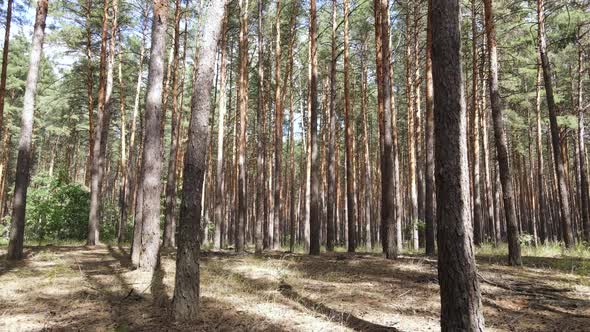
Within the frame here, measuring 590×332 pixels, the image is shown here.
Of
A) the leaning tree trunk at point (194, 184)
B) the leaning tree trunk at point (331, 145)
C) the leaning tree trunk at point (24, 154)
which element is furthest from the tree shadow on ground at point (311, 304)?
the leaning tree trunk at point (331, 145)

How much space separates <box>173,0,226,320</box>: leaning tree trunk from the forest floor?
0.36 meters

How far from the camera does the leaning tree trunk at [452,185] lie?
3.72 meters

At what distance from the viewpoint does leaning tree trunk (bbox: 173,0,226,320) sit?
4938 millimetres

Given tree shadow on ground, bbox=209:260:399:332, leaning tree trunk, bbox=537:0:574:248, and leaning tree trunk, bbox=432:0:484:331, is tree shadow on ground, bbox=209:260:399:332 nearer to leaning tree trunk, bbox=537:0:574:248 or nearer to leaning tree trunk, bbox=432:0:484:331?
leaning tree trunk, bbox=432:0:484:331

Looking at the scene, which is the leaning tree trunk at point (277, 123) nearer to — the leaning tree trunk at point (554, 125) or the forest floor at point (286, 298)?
the forest floor at point (286, 298)

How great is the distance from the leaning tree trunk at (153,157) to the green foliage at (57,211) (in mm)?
14087

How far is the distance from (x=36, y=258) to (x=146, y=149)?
18.0 feet

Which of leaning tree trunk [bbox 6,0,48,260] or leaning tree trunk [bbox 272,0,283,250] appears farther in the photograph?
leaning tree trunk [bbox 272,0,283,250]

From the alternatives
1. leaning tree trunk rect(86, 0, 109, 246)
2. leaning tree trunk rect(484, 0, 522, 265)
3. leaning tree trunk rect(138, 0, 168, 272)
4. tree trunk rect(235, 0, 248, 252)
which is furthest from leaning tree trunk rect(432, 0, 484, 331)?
leaning tree trunk rect(86, 0, 109, 246)

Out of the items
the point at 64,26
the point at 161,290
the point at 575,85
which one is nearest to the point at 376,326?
the point at 161,290

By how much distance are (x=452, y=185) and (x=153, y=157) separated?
6667mm

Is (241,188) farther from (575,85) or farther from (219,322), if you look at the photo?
(575,85)

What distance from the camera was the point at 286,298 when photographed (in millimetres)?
6496

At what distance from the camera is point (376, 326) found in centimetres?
502
